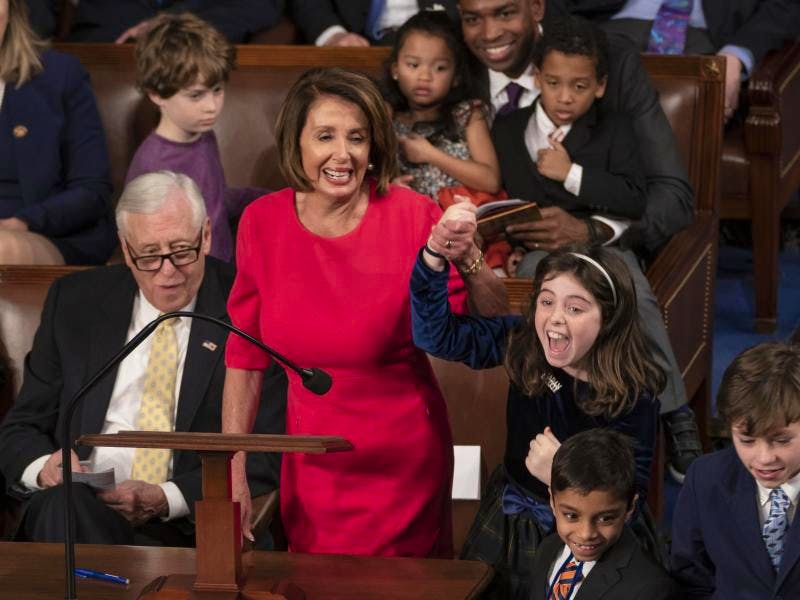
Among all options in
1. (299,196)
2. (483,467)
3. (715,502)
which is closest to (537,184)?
(483,467)

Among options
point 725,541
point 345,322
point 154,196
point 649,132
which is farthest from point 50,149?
point 725,541

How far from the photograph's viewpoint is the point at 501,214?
12.7ft

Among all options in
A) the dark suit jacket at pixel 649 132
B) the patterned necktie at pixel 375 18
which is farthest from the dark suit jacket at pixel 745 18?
the dark suit jacket at pixel 649 132

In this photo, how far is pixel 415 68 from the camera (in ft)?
14.1

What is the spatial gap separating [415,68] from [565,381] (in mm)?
1605

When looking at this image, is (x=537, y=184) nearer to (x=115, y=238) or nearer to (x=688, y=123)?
(x=688, y=123)

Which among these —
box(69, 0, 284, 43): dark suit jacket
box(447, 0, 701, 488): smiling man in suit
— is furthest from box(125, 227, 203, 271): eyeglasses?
box(69, 0, 284, 43): dark suit jacket

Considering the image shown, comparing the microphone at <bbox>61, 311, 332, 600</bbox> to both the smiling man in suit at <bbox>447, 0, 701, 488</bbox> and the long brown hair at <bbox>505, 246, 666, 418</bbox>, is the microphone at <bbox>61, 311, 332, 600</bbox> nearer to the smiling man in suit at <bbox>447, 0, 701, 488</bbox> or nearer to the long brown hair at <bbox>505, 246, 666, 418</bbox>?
the long brown hair at <bbox>505, 246, 666, 418</bbox>

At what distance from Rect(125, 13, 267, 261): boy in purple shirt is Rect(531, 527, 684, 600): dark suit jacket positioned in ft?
6.39

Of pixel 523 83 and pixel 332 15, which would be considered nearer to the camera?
pixel 523 83

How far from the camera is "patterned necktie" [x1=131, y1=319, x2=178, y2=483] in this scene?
3521mm

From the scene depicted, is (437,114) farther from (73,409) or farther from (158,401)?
(73,409)

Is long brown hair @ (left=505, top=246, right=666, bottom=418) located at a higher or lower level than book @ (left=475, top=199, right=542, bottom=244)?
lower

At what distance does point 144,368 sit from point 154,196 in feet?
1.26
